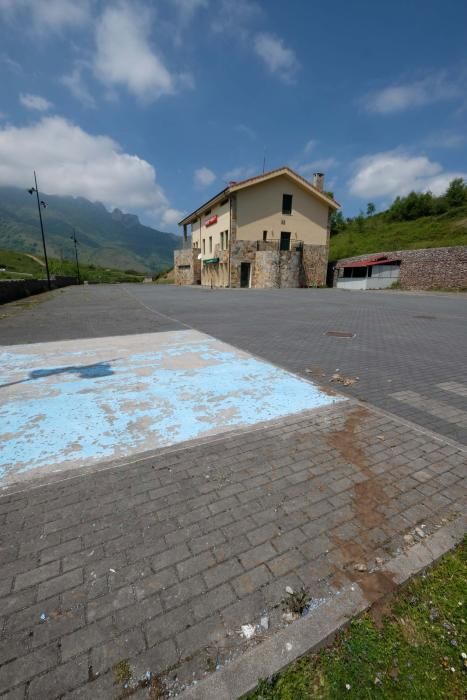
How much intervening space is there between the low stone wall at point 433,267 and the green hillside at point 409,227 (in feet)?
19.6

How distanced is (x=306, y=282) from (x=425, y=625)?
114 ft

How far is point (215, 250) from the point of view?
37094mm

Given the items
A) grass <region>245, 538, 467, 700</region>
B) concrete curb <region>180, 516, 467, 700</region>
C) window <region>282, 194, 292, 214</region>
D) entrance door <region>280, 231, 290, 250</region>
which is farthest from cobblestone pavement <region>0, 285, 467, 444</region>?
window <region>282, 194, 292, 214</region>

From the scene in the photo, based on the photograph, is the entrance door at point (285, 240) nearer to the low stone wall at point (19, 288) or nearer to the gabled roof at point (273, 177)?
the gabled roof at point (273, 177)

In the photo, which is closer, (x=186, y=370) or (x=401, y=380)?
→ (x=401, y=380)

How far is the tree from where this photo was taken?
145ft

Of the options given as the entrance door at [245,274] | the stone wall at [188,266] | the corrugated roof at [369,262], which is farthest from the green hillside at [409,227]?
the stone wall at [188,266]

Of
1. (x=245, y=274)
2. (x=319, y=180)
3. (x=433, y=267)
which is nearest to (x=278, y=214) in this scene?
(x=245, y=274)

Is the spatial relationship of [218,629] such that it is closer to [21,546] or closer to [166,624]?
[166,624]

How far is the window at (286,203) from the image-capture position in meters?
34.3

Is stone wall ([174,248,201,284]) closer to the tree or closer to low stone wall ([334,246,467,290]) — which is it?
low stone wall ([334,246,467,290])

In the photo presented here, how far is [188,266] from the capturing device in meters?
43.1

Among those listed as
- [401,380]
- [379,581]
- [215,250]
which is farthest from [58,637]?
[215,250]

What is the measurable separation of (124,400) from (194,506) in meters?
2.34
